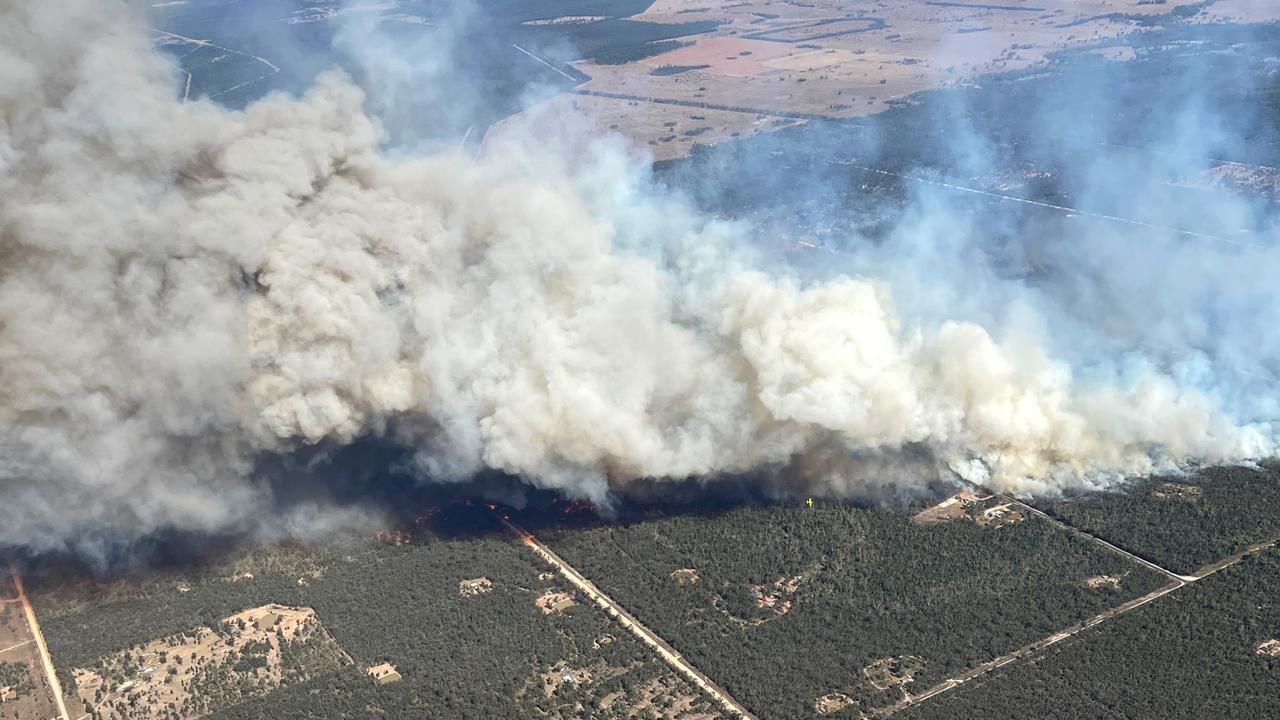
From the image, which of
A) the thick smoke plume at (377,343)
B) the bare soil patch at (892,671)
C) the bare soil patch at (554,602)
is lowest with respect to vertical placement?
the bare soil patch at (892,671)

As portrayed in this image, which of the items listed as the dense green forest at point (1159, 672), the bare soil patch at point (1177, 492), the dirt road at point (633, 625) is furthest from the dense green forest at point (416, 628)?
the bare soil patch at point (1177, 492)

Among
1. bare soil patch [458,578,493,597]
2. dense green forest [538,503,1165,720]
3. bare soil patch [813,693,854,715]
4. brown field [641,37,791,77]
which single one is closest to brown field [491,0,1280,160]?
brown field [641,37,791,77]

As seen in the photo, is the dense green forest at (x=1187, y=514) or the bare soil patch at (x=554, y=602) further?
the dense green forest at (x=1187, y=514)

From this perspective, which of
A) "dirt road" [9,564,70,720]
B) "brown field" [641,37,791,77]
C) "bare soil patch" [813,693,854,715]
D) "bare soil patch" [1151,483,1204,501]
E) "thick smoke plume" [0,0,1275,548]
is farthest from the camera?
"brown field" [641,37,791,77]

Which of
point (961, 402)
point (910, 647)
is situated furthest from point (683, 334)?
point (910, 647)

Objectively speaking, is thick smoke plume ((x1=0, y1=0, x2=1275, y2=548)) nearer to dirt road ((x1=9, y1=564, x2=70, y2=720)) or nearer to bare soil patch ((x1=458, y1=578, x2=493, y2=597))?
dirt road ((x1=9, y1=564, x2=70, y2=720))

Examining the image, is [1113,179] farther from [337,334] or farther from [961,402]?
[337,334]

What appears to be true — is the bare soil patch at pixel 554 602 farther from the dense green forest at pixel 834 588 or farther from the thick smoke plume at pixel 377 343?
the thick smoke plume at pixel 377 343
